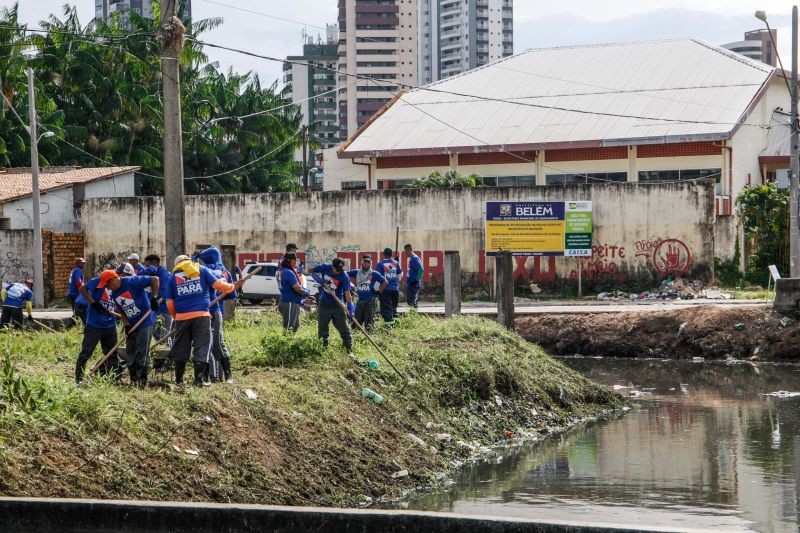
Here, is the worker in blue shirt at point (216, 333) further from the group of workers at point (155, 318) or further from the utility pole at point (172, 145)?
the utility pole at point (172, 145)

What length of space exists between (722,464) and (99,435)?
7602 mm

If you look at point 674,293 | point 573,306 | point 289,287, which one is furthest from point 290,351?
point 674,293

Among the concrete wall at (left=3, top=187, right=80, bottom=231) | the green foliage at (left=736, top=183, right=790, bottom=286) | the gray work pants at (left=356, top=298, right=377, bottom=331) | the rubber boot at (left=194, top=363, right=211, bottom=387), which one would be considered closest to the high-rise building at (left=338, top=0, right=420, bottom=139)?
the concrete wall at (left=3, top=187, right=80, bottom=231)

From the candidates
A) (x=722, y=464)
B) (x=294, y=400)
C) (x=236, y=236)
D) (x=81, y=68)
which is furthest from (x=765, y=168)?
(x=294, y=400)

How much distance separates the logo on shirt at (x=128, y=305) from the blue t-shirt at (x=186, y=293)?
2.42 feet

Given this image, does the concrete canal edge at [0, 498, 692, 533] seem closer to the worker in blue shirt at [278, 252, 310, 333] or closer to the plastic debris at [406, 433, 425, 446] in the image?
the plastic debris at [406, 433, 425, 446]

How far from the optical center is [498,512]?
10.8 meters

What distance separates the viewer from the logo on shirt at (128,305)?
12.7 m

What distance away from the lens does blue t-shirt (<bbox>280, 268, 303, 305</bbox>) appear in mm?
15586

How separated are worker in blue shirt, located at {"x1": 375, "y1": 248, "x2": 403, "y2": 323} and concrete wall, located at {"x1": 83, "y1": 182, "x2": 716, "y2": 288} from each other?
14.6 m

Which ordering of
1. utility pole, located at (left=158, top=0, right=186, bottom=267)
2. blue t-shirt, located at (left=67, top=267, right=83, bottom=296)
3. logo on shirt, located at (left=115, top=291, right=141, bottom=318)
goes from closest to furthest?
logo on shirt, located at (left=115, top=291, right=141, bottom=318) < utility pole, located at (left=158, top=0, right=186, bottom=267) < blue t-shirt, located at (left=67, top=267, right=83, bottom=296)

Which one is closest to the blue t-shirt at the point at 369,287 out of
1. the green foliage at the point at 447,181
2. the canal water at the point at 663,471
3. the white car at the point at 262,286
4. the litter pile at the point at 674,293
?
the canal water at the point at 663,471

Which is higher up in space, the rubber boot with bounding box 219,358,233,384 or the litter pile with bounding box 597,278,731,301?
the rubber boot with bounding box 219,358,233,384

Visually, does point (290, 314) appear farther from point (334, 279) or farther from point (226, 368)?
point (226, 368)
